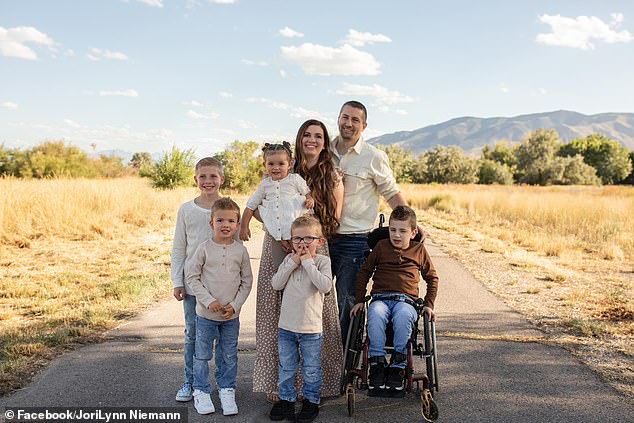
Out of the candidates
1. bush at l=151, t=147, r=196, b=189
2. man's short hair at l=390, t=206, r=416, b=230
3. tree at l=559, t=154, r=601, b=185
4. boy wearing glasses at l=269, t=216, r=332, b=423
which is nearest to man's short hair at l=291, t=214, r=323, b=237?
boy wearing glasses at l=269, t=216, r=332, b=423

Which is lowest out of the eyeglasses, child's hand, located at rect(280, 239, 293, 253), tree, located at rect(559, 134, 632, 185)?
child's hand, located at rect(280, 239, 293, 253)

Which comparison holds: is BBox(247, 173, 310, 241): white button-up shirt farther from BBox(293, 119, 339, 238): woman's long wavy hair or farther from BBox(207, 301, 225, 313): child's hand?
BBox(207, 301, 225, 313): child's hand

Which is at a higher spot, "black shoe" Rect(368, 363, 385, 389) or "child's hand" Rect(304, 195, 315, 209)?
"child's hand" Rect(304, 195, 315, 209)

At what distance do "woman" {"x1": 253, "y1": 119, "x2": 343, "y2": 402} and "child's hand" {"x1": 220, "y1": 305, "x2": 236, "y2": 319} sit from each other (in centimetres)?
34

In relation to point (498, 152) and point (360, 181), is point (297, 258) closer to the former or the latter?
point (360, 181)

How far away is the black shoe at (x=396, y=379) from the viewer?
144 inches

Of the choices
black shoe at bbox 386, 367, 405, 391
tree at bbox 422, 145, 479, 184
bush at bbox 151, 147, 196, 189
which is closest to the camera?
black shoe at bbox 386, 367, 405, 391

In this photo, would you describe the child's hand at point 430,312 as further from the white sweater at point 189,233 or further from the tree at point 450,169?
the tree at point 450,169

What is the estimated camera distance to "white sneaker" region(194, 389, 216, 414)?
3.82 m

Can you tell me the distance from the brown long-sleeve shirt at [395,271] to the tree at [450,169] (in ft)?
193

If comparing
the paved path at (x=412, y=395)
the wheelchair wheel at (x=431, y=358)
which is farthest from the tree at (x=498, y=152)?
the wheelchair wheel at (x=431, y=358)

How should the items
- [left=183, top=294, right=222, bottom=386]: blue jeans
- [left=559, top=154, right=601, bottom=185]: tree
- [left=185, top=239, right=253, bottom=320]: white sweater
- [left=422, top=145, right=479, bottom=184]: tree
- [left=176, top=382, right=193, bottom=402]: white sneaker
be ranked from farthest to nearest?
1. [left=559, top=154, right=601, bottom=185]: tree
2. [left=422, top=145, right=479, bottom=184]: tree
3. [left=183, top=294, right=222, bottom=386]: blue jeans
4. [left=176, top=382, right=193, bottom=402]: white sneaker
5. [left=185, top=239, right=253, bottom=320]: white sweater

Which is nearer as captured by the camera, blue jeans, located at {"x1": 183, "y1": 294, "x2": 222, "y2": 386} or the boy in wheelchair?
the boy in wheelchair

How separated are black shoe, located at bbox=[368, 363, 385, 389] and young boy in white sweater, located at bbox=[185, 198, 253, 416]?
0.96 metres
